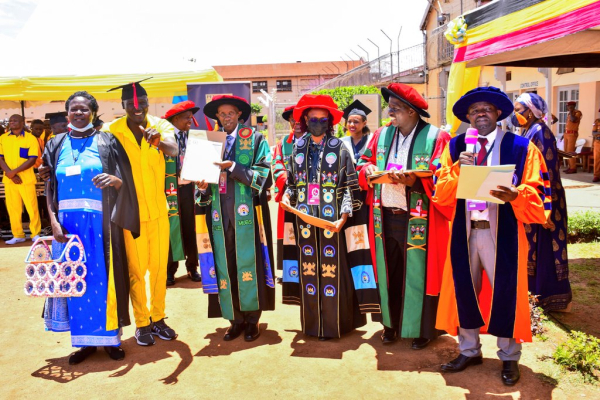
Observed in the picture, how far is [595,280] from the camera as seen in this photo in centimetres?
629

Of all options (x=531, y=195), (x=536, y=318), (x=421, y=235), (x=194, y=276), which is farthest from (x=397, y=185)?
(x=194, y=276)

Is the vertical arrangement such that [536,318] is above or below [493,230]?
below

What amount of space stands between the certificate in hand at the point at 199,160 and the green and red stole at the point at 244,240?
13.8 inches

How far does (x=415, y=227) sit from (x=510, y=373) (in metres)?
1.33

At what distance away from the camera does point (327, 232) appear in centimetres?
478

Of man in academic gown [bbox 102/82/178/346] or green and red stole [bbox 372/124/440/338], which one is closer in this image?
green and red stole [bbox 372/124/440/338]

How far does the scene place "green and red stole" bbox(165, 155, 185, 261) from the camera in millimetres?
6746

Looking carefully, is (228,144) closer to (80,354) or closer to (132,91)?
(132,91)

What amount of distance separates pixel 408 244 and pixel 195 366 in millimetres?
2065

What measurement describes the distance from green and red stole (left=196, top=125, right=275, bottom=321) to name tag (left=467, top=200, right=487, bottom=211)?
6.10 ft

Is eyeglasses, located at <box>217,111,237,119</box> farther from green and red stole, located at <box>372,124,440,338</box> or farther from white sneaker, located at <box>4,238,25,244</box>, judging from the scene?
white sneaker, located at <box>4,238,25,244</box>

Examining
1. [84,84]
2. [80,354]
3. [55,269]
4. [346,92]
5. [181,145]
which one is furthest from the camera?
[346,92]

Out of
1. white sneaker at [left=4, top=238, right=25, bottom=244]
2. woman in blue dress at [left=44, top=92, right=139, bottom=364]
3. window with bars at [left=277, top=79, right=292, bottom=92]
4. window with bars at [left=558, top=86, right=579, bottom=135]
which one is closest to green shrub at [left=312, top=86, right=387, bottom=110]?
window with bars at [left=558, top=86, right=579, bottom=135]

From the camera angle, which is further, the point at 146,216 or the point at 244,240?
the point at 244,240
